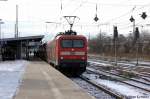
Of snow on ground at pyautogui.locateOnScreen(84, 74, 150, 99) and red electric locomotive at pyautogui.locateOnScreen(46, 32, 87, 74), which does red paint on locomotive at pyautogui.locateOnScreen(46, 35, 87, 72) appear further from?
snow on ground at pyautogui.locateOnScreen(84, 74, 150, 99)

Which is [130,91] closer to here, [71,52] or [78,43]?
[71,52]

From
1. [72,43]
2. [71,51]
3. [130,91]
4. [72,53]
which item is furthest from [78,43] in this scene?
[130,91]

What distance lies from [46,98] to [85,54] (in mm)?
17605

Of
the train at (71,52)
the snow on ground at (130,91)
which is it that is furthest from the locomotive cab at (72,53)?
the snow on ground at (130,91)

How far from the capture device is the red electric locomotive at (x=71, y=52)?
31.7 meters

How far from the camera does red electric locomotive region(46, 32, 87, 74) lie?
1246 inches

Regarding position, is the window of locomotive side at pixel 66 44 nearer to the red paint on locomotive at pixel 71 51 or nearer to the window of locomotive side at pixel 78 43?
the red paint on locomotive at pixel 71 51

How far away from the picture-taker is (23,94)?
51.0 feet

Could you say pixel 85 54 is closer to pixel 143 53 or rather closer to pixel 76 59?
pixel 76 59

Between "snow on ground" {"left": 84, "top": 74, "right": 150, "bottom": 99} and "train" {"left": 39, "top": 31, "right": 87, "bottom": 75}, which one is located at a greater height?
"train" {"left": 39, "top": 31, "right": 87, "bottom": 75}

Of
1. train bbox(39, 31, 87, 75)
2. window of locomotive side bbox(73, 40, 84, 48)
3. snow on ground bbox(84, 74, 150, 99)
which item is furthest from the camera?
window of locomotive side bbox(73, 40, 84, 48)

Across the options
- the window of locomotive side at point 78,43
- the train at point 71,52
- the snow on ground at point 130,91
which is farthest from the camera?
the window of locomotive side at point 78,43

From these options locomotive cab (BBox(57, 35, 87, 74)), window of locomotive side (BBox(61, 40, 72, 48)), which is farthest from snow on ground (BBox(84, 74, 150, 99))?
window of locomotive side (BBox(61, 40, 72, 48))

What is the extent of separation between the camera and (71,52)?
105 ft
